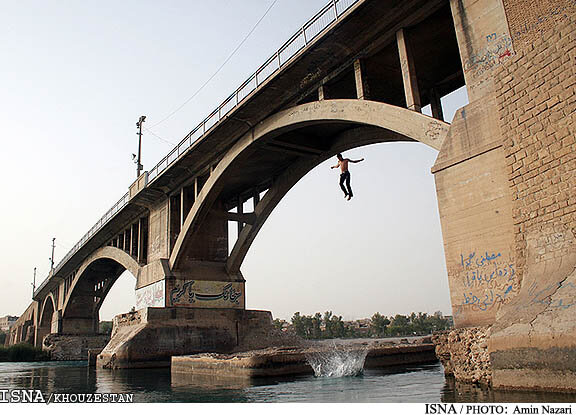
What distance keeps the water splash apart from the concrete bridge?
16.8ft

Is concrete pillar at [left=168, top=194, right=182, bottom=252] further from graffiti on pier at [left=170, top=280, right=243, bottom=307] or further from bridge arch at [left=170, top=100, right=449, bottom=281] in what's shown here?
graffiti on pier at [left=170, top=280, right=243, bottom=307]

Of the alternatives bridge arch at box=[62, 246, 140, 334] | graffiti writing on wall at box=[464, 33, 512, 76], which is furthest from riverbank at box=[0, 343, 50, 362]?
graffiti writing on wall at box=[464, 33, 512, 76]

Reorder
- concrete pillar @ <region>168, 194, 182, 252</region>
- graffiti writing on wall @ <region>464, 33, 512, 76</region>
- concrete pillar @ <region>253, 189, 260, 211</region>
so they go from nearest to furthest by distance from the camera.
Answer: graffiti writing on wall @ <region>464, 33, 512, 76</region> → concrete pillar @ <region>253, 189, 260, 211</region> → concrete pillar @ <region>168, 194, 182, 252</region>

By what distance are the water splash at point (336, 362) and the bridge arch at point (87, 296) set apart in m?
34.1

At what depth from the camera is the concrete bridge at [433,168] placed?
24.2 ft

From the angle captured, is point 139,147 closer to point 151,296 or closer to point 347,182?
point 151,296

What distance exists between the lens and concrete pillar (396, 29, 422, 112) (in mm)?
11977

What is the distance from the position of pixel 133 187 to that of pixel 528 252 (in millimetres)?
24959

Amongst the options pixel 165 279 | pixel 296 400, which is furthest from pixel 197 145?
pixel 296 400

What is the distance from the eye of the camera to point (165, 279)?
79.3ft

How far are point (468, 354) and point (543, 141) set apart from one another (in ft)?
12.5

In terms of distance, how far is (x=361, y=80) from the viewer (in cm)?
1405

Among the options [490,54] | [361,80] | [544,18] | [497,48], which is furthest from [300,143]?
[544,18]

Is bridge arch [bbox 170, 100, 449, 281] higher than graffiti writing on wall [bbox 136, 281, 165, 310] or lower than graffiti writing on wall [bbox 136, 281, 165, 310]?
higher
